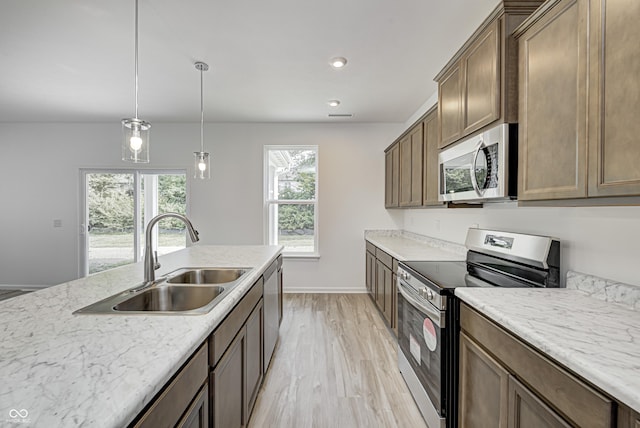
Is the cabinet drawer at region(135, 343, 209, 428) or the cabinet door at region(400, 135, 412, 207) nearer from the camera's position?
the cabinet drawer at region(135, 343, 209, 428)

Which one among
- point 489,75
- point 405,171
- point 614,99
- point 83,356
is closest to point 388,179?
point 405,171

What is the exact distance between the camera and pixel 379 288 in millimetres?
3492

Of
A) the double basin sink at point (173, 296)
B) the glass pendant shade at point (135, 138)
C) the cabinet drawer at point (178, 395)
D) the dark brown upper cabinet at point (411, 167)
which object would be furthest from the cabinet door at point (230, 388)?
the dark brown upper cabinet at point (411, 167)

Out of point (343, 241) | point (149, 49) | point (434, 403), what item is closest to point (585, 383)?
point (434, 403)

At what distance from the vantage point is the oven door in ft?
5.18

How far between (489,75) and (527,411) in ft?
5.29

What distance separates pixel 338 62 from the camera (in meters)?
2.69

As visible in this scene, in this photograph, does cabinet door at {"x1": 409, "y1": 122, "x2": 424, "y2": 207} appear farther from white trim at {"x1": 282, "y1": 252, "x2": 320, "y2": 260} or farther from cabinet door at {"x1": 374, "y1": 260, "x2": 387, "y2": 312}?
white trim at {"x1": 282, "y1": 252, "x2": 320, "y2": 260}

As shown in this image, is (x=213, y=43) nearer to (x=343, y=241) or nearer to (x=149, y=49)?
(x=149, y=49)

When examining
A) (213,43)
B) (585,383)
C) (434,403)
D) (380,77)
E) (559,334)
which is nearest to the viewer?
(585,383)

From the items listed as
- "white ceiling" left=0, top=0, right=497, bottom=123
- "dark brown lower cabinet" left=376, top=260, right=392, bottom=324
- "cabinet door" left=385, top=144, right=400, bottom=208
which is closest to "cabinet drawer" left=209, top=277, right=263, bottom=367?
"dark brown lower cabinet" left=376, top=260, right=392, bottom=324

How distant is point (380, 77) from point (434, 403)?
2.86 metres

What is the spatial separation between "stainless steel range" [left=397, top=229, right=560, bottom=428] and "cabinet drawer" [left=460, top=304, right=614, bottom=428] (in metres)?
0.30

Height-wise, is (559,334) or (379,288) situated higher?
(559,334)
